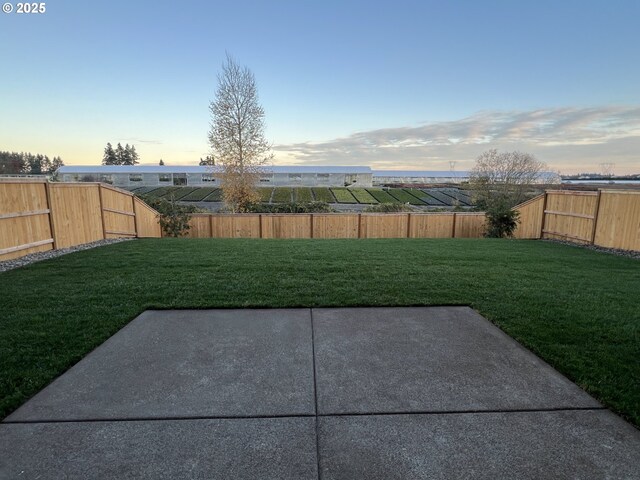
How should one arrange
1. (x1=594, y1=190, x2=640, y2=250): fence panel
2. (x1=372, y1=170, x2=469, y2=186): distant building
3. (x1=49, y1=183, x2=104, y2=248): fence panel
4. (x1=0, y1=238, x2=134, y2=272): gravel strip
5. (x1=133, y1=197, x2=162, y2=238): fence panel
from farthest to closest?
(x1=372, y1=170, x2=469, y2=186): distant building
(x1=133, y1=197, x2=162, y2=238): fence panel
(x1=594, y1=190, x2=640, y2=250): fence panel
(x1=49, y1=183, x2=104, y2=248): fence panel
(x1=0, y1=238, x2=134, y2=272): gravel strip

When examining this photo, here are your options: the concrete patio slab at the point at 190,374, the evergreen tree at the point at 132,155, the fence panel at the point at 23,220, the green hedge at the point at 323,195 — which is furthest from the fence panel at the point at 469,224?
the evergreen tree at the point at 132,155

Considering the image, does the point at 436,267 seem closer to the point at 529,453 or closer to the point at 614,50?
the point at 529,453

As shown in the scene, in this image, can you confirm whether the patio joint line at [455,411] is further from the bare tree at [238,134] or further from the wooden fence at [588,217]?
the bare tree at [238,134]

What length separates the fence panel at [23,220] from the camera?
7.09 metres

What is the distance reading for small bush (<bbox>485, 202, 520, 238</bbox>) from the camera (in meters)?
14.2

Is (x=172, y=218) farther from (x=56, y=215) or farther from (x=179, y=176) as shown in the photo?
(x=179, y=176)

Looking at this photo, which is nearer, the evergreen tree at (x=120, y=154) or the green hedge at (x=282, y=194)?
the green hedge at (x=282, y=194)

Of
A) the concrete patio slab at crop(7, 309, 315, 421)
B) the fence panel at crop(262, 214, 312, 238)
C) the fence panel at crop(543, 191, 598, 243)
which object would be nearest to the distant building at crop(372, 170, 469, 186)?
the fence panel at crop(262, 214, 312, 238)

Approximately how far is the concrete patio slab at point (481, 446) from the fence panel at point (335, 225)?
44.8ft

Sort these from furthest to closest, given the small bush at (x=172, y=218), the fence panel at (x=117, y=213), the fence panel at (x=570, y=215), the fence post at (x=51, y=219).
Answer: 1. the small bush at (x=172, y=218)
2. the fence panel at (x=570, y=215)
3. the fence panel at (x=117, y=213)
4. the fence post at (x=51, y=219)

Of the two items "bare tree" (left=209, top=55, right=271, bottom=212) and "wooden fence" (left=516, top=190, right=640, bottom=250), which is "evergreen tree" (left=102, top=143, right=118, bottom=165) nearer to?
"bare tree" (left=209, top=55, right=271, bottom=212)

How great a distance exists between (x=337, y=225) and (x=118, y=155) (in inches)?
3662

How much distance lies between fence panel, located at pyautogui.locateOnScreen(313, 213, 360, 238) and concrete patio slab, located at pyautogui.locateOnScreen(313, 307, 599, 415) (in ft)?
38.8

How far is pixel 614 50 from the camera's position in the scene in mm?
11258
